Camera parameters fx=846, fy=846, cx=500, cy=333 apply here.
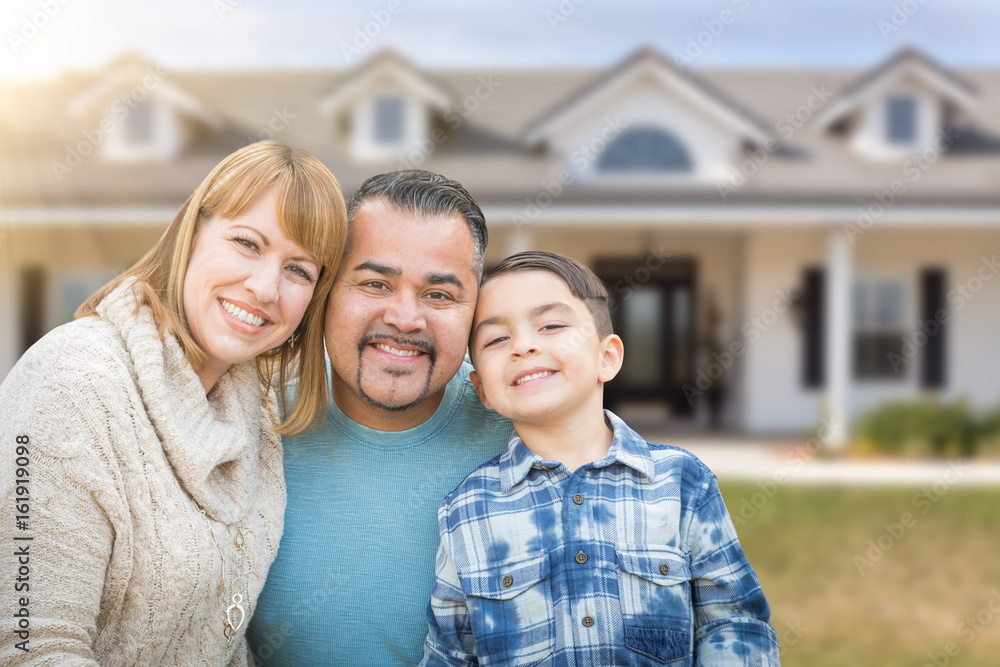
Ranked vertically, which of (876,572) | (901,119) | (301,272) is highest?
(901,119)

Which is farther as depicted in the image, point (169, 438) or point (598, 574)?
point (598, 574)

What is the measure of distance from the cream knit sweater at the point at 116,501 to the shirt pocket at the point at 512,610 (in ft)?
1.82

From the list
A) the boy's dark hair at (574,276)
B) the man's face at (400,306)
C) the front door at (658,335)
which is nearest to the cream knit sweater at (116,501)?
the man's face at (400,306)

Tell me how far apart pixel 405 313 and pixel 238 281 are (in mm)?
454

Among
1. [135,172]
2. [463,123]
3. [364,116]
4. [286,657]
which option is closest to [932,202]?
[463,123]

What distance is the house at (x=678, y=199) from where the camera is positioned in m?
12.2

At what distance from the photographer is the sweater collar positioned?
188cm

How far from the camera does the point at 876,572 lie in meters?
6.06

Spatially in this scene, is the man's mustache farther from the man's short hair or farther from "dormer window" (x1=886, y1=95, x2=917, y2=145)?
"dormer window" (x1=886, y1=95, x2=917, y2=145)

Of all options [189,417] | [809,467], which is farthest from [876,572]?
[189,417]

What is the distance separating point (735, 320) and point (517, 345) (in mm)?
12490

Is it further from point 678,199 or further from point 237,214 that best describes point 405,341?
point 678,199

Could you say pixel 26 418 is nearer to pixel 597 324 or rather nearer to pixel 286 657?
pixel 286 657

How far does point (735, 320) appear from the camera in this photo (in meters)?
14.0
